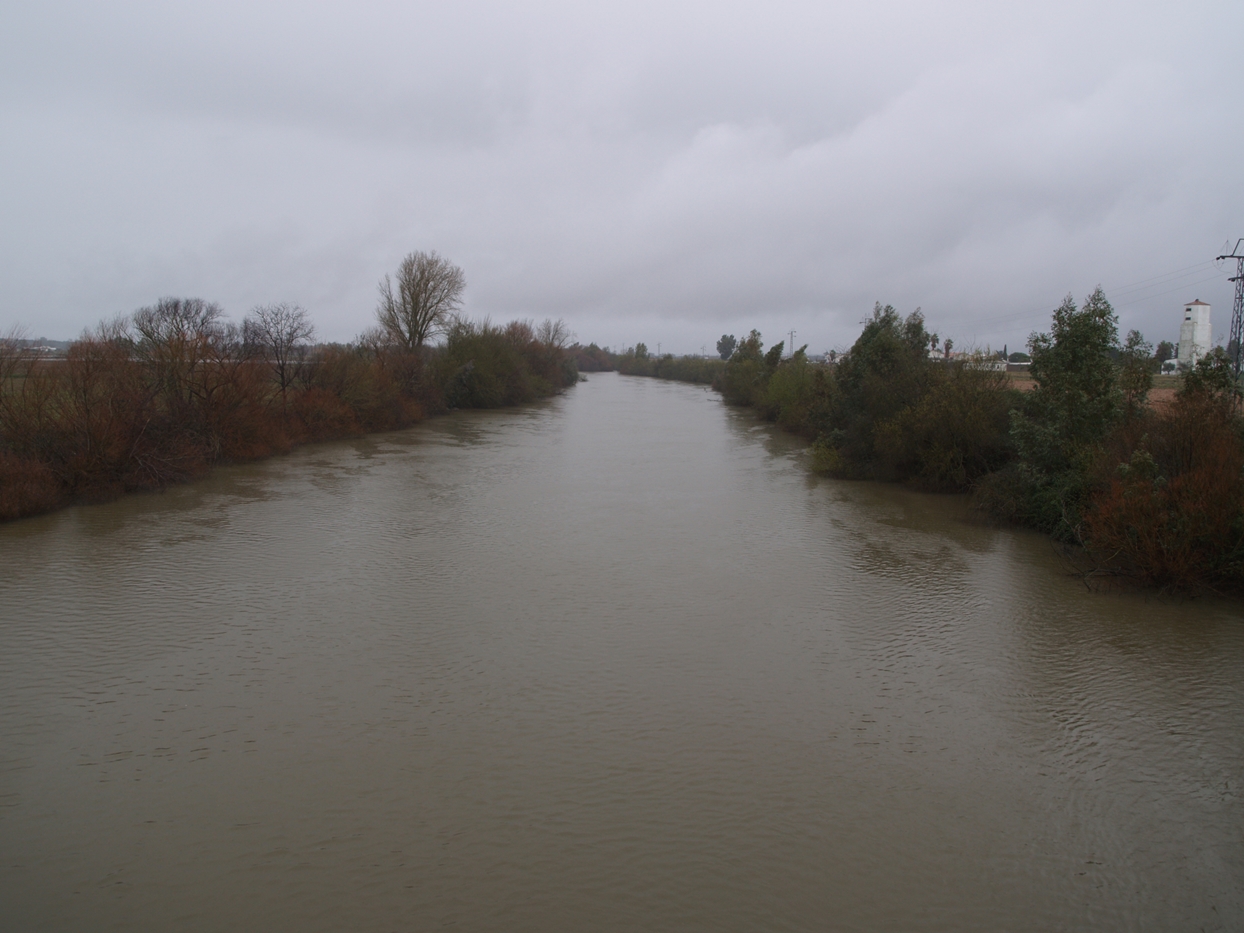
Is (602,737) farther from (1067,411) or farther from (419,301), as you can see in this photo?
(419,301)

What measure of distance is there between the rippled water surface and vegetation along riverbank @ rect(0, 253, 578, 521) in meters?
2.96

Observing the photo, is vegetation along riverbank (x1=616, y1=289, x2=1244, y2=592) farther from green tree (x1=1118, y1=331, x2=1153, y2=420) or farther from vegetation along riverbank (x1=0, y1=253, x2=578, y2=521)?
vegetation along riverbank (x1=0, y1=253, x2=578, y2=521)

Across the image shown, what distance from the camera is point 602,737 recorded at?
6590 mm

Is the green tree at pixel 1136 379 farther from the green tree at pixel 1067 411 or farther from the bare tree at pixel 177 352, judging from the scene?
the bare tree at pixel 177 352

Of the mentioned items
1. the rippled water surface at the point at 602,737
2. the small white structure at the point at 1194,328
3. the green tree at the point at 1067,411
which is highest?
the small white structure at the point at 1194,328

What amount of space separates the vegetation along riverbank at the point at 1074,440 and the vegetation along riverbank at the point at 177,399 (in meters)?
15.9

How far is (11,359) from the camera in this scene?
15516mm

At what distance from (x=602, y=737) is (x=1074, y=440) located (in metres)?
11.1

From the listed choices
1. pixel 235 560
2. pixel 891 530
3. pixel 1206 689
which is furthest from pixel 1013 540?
pixel 235 560

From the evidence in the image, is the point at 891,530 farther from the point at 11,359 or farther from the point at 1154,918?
the point at 11,359

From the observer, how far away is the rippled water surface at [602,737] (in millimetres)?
4699

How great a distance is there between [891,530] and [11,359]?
17.1m

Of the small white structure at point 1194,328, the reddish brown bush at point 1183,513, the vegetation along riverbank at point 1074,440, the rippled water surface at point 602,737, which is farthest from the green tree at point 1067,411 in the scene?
the small white structure at point 1194,328

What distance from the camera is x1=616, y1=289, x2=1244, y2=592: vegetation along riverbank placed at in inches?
406
